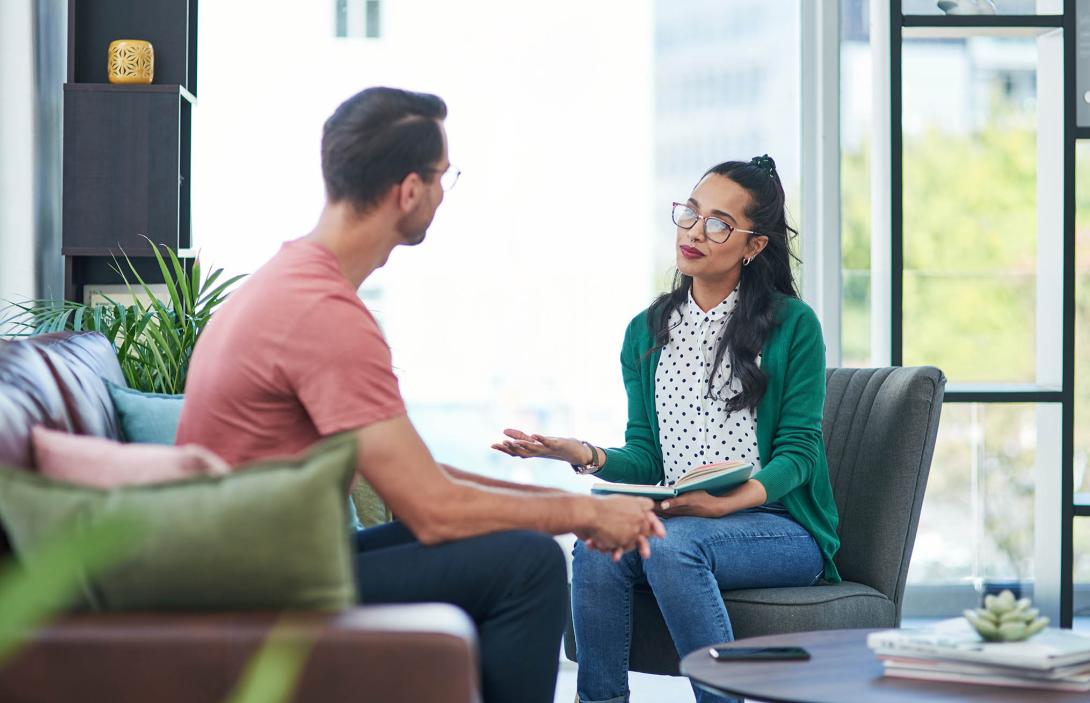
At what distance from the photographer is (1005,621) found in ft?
5.54

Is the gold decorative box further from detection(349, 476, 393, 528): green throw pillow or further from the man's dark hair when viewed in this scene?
the man's dark hair

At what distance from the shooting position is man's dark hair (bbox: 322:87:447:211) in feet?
5.87

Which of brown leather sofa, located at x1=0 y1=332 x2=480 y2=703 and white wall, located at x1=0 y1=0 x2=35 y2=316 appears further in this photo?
white wall, located at x1=0 y1=0 x2=35 y2=316

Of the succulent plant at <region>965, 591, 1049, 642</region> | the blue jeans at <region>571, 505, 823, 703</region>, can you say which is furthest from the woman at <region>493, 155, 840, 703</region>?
the succulent plant at <region>965, 591, 1049, 642</region>

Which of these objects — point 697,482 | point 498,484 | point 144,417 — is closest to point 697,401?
point 697,482

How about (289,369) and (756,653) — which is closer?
(289,369)

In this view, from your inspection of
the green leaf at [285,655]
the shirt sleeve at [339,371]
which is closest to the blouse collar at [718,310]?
the shirt sleeve at [339,371]

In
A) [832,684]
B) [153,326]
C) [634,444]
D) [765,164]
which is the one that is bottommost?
[832,684]

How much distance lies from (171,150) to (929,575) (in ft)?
8.42

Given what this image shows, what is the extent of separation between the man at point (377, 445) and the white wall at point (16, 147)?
82.6 inches

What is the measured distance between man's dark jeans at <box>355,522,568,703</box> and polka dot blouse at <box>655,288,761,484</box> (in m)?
0.99

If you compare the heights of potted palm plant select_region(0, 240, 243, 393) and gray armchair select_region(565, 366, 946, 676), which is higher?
potted palm plant select_region(0, 240, 243, 393)

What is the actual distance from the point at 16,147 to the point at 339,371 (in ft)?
8.00

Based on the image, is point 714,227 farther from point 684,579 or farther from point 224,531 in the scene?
point 224,531
